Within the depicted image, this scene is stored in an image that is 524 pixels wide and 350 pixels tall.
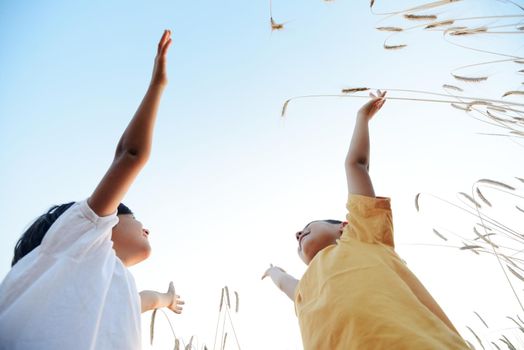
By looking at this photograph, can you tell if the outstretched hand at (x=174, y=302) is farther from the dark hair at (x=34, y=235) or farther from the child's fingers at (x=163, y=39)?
the child's fingers at (x=163, y=39)

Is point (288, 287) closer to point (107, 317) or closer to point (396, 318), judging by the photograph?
point (396, 318)

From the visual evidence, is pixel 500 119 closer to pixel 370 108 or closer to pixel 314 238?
pixel 370 108

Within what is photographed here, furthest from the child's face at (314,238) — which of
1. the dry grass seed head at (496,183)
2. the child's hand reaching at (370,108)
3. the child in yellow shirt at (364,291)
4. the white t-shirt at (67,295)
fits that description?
the white t-shirt at (67,295)

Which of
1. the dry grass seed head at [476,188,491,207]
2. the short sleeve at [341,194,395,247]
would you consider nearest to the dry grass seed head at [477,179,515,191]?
the dry grass seed head at [476,188,491,207]

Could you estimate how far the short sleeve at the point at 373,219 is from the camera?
1.74 metres

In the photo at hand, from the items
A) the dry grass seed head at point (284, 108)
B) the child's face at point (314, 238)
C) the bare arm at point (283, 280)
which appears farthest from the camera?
the bare arm at point (283, 280)

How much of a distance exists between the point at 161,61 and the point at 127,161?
0.51m

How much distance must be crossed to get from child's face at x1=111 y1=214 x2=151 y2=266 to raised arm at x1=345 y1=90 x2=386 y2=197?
108cm

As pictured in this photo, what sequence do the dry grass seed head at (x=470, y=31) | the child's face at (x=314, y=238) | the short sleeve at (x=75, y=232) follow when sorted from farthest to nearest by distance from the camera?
the child's face at (x=314, y=238), the dry grass seed head at (x=470, y=31), the short sleeve at (x=75, y=232)

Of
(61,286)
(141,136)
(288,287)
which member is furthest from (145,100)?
(288,287)

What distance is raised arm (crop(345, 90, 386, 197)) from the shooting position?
73.2 inches

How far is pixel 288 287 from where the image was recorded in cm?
237

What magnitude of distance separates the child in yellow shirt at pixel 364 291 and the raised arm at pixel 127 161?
949mm

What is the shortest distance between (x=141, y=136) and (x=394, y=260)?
4.04 feet
